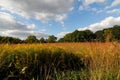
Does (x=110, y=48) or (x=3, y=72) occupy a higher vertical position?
(x=110, y=48)

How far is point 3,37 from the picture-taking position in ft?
24.0

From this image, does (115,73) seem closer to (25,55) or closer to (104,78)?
(104,78)

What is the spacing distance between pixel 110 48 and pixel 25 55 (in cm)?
228

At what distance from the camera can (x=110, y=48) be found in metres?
5.81

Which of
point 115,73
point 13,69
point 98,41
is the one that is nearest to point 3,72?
point 13,69

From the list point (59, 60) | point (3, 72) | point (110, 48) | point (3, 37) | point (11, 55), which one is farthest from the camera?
point (3, 37)

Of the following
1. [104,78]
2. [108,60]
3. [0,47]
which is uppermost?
[0,47]

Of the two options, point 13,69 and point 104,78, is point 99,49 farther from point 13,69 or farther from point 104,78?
point 13,69

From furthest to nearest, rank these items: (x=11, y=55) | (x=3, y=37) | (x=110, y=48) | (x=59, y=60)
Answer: (x=3, y=37)
(x=59, y=60)
(x=110, y=48)
(x=11, y=55)

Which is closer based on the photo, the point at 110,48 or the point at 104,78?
the point at 104,78

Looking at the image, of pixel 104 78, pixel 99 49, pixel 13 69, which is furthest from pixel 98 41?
pixel 13 69

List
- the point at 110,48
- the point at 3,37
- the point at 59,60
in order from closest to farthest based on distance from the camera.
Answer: the point at 110,48 → the point at 59,60 → the point at 3,37

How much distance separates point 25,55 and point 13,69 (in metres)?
0.53

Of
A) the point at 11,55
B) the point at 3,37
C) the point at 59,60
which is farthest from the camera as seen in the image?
the point at 3,37
